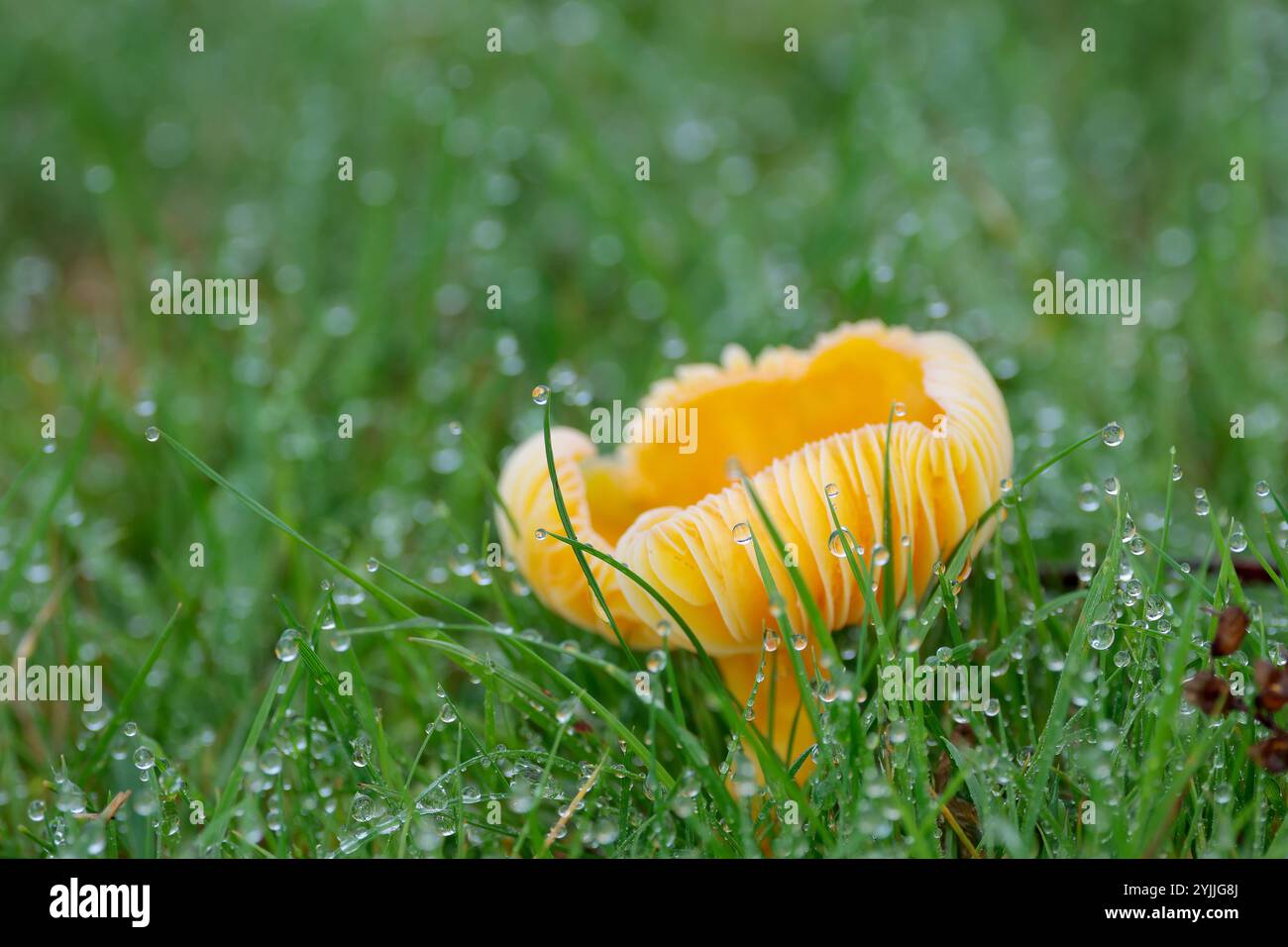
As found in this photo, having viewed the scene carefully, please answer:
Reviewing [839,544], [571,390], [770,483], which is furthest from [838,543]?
[571,390]

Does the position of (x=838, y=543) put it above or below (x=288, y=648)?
above

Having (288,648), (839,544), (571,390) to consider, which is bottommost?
(288,648)

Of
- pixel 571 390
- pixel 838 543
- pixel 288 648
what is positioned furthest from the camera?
pixel 571 390

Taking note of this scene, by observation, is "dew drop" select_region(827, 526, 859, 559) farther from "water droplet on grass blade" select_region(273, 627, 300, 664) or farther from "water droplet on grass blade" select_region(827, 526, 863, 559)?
"water droplet on grass blade" select_region(273, 627, 300, 664)

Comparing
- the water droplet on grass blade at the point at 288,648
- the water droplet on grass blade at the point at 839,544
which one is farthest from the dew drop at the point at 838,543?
the water droplet on grass blade at the point at 288,648

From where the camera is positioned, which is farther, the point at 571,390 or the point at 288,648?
the point at 571,390

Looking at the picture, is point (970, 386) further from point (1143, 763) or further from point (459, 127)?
point (459, 127)

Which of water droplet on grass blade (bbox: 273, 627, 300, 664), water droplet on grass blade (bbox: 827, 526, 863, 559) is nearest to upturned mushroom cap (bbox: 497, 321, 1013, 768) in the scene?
water droplet on grass blade (bbox: 827, 526, 863, 559)

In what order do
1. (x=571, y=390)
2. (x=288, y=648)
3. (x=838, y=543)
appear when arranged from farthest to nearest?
(x=571, y=390)
(x=288, y=648)
(x=838, y=543)

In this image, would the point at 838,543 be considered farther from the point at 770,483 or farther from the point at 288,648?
the point at 288,648
